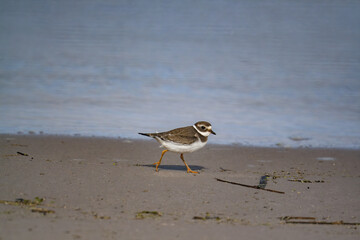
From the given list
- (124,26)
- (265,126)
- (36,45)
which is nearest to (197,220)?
(265,126)

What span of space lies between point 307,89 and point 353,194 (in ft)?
26.4

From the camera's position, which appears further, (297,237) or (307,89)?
(307,89)

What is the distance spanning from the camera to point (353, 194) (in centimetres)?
657

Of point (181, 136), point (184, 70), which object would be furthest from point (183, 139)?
point (184, 70)

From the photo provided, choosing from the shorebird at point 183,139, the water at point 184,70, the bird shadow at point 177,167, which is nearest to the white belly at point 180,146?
the shorebird at point 183,139

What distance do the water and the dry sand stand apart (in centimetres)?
120

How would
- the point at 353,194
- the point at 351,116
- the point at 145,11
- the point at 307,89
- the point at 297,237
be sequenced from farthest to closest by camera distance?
the point at 145,11 → the point at 307,89 → the point at 351,116 → the point at 353,194 → the point at 297,237

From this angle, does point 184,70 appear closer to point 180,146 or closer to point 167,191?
point 180,146

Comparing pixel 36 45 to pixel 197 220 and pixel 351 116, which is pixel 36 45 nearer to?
pixel 351 116

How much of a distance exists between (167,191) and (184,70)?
10332 mm

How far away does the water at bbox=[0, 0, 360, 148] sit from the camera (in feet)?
35.5

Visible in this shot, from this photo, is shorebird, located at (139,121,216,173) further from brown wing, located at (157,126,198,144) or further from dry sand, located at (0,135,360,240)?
dry sand, located at (0,135,360,240)

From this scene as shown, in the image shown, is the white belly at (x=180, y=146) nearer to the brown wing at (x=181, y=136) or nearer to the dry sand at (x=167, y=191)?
the brown wing at (x=181, y=136)

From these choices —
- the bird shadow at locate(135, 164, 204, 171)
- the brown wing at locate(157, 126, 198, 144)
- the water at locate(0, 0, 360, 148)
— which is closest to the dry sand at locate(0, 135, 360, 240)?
the bird shadow at locate(135, 164, 204, 171)
